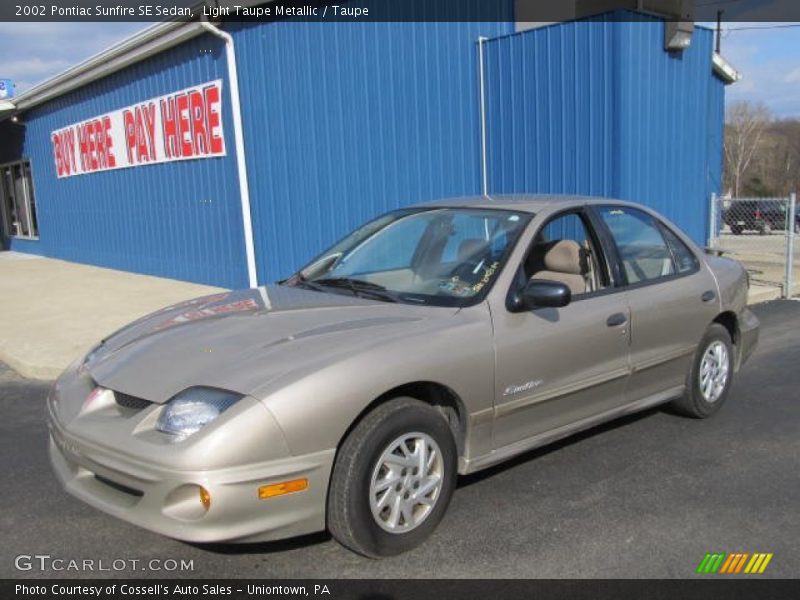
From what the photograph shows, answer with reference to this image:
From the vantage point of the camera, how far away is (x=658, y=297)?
4.50 m

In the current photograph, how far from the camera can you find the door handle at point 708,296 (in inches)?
190

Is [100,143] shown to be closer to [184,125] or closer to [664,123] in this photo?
[184,125]

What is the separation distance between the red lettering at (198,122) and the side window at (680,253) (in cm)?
828

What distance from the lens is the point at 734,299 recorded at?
514 cm

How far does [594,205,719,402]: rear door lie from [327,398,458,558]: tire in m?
1.55

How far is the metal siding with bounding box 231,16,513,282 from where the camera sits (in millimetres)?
9344

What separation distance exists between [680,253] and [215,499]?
3471mm

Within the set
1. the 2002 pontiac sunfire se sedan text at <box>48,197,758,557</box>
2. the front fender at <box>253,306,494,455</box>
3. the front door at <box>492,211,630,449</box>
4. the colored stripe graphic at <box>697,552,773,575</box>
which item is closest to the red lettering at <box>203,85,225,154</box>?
the 2002 pontiac sunfire se sedan text at <box>48,197,758,557</box>

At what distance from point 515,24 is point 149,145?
680 centimetres

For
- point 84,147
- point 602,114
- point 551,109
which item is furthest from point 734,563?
point 84,147

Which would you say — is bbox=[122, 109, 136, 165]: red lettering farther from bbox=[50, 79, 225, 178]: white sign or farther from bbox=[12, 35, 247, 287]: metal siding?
bbox=[12, 35, 247, 287]: metal siding

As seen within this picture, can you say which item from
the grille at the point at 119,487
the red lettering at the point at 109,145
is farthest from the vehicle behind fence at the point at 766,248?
the red lettering at the point at 109,145

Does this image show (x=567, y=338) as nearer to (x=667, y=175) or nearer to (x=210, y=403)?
(x=210, y=403)
